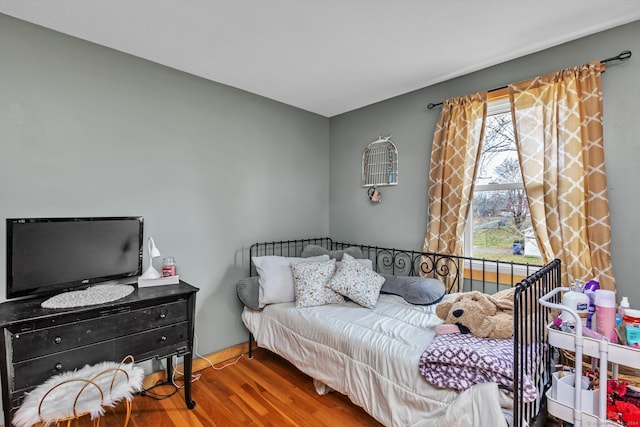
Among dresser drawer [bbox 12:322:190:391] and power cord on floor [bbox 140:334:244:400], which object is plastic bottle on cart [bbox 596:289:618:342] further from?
power cord on floor [bbox 140:334:244:400]

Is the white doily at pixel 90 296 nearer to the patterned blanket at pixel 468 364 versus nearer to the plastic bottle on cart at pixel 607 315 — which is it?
the patterned blanket at pixel 468 364

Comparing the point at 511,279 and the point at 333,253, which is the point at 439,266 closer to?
the point at 511,279

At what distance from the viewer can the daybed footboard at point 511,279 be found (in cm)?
129

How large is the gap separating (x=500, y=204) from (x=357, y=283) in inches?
51.7

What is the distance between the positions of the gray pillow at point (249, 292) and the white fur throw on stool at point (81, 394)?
41.2 inches

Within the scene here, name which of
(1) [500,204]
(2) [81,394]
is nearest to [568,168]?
(1) [500,204]

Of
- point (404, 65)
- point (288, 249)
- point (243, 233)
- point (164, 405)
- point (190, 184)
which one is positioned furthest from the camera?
point (288, 249)

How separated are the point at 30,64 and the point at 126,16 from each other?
2.25ft

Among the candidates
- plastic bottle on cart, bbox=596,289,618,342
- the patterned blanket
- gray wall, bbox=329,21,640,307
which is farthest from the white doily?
plastic bottle on cart, bbox=596,289,618,342

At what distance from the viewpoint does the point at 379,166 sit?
3.15 meters

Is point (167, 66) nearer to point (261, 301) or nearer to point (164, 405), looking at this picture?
point (261, 301)

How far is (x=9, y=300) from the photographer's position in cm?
175

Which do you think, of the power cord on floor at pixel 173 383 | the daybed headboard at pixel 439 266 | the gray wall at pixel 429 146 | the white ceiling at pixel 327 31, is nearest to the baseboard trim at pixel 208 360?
the power cord on floor at pixel 173 383

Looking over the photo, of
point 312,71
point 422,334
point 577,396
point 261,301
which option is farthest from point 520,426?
point 312,71
